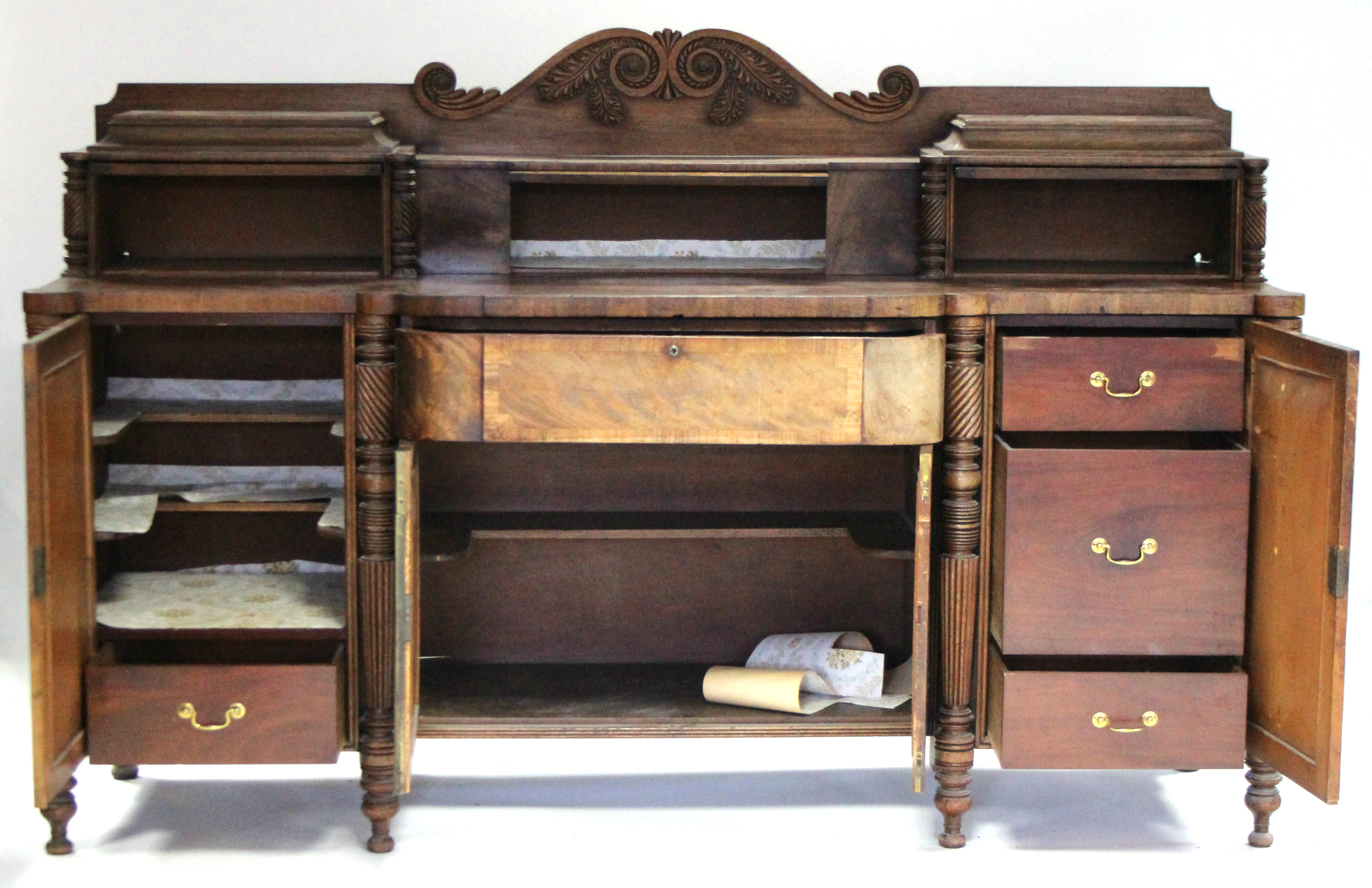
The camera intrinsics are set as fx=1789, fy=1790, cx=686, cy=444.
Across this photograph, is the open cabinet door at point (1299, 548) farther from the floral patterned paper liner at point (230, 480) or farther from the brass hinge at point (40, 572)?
the brass hinge at point (40, 572)

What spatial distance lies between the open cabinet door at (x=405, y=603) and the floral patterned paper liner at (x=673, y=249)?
744 millimetres

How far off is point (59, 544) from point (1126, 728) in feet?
6.26

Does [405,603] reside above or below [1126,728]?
above

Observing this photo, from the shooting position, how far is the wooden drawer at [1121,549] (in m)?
3.19

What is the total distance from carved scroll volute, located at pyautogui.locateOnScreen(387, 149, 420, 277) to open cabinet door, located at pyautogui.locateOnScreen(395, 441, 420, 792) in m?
0.59

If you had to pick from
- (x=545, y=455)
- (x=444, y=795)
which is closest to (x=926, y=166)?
(x=545, y=455)

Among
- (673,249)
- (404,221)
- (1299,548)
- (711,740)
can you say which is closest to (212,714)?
(404,221)

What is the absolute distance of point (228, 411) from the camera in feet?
11.4

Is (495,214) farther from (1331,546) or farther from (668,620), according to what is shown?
(1331,546)

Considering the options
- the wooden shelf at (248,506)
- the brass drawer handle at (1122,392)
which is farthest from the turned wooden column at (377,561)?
the brass drawer handle at (1122,392)

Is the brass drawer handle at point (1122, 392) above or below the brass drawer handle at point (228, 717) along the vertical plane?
above

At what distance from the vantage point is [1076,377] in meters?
3.18

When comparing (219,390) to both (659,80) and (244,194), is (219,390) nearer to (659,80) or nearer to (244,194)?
(244,194)

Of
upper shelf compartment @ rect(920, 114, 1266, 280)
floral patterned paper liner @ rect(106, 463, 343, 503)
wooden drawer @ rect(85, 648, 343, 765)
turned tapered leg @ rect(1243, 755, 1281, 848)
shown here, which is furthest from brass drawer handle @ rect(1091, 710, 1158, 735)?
floral patterned paper liner @ rect(106, 463, 343, 503)
